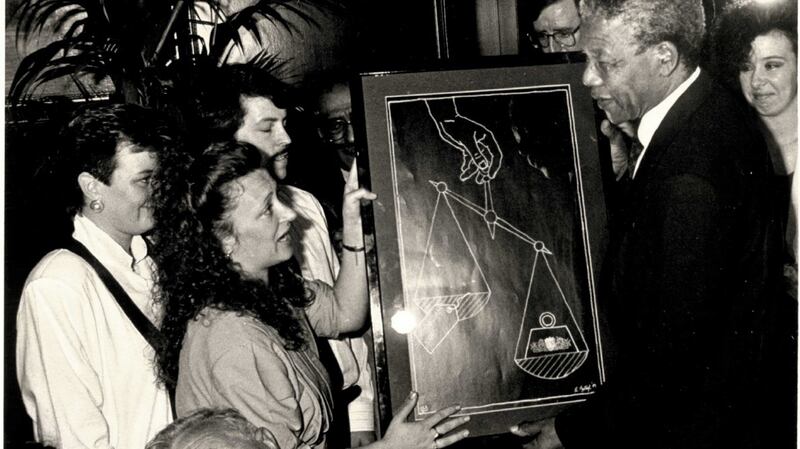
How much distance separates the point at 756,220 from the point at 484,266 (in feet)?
1.84

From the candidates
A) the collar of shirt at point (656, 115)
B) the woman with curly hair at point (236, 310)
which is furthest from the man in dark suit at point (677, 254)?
the woman with curly hair at point (236, 310)

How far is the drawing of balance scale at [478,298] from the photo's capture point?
6.70 feet

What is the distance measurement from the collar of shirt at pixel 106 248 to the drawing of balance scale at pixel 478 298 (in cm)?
59

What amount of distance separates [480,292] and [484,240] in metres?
0.11

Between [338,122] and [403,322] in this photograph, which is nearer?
[403,322]

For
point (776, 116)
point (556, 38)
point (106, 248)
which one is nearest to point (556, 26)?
point (556, 38)

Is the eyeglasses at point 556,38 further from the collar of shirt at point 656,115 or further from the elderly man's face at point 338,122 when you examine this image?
the elderly man's face at point 338,122

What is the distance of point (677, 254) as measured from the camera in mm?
1870

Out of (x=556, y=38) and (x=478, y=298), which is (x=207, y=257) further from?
(x=556, y=38)

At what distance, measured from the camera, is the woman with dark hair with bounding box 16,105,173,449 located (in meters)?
1.93

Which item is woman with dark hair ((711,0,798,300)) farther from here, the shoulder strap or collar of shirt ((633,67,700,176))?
the shoulder strap

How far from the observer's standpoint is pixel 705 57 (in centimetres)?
202

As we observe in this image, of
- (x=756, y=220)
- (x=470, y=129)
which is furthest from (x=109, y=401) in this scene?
(x=756, y=220)

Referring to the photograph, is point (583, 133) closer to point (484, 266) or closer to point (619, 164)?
point (619, 164)
